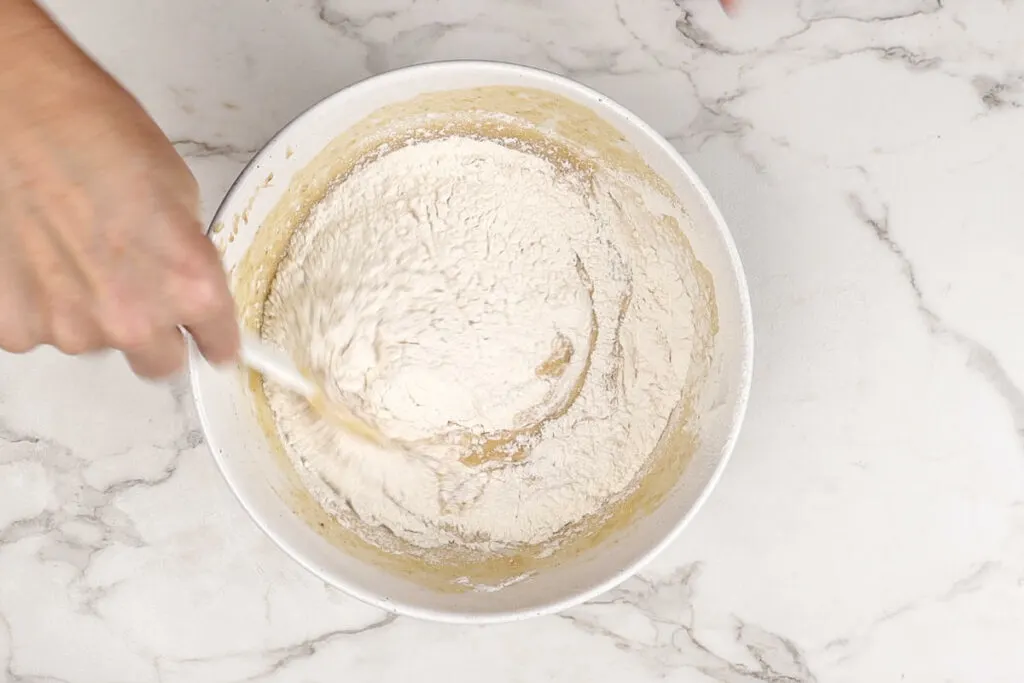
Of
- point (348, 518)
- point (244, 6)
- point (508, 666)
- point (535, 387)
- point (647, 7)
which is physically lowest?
point (508, 666)

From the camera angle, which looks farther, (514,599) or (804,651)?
(804,651)

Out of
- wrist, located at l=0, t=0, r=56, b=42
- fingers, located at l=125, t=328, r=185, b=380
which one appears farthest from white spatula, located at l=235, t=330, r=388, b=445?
wrist, located at l=0, t=0, r=56, b=42

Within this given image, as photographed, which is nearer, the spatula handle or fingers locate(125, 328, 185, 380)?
fingers locate(125, 328, 185, 380)

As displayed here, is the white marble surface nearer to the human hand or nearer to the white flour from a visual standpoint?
the white flour

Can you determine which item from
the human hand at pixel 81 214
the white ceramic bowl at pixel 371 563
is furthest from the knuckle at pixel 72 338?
the white ceramic bowl at pixel 371 563

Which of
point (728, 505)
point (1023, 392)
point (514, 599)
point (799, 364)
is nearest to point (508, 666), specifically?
point (514, 599)

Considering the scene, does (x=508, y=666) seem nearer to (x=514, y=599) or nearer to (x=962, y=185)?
(x=514, y=599)
